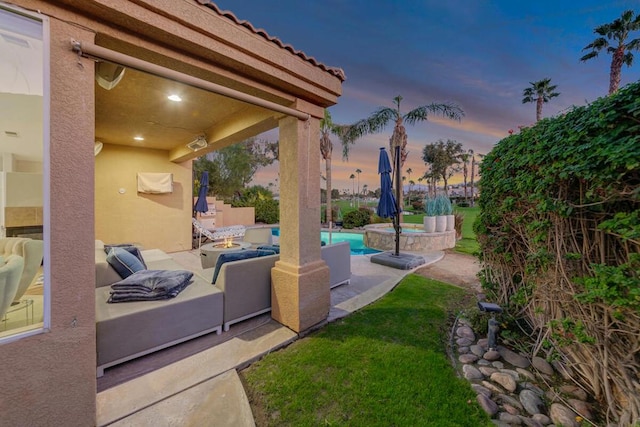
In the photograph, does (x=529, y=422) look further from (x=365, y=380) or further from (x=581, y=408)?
(x=365, y=380)

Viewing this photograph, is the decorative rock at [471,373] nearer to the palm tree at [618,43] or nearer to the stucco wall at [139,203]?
the stucco wall at [139,203]

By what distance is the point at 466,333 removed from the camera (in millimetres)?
3553

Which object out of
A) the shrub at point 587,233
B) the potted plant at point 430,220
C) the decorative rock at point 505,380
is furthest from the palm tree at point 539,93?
the decorative rock at point 505,380

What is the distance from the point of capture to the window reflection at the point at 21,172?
181 centimetres

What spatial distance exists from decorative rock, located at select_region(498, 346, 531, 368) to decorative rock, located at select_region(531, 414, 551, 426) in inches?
30.3

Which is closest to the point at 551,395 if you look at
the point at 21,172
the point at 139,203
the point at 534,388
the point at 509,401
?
the point at 534,388

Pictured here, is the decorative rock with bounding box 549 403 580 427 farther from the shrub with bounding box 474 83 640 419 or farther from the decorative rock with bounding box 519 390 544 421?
the shrub with bounding box 474 83 640 419

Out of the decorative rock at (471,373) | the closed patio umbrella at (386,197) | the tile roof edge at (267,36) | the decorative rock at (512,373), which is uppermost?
the tile roof edge at (267,36)

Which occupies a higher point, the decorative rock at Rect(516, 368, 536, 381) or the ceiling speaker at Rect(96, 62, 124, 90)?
the ceiling speaker at Rect(96, 62, 124, 90)

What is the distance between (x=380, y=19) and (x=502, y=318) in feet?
34.1

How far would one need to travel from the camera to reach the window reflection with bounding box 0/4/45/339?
5.93 feet

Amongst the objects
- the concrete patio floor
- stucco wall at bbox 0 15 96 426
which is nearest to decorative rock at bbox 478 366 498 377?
the concrete patio floor

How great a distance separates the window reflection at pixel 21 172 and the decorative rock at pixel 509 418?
3.97 meters

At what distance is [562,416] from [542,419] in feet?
0.53
